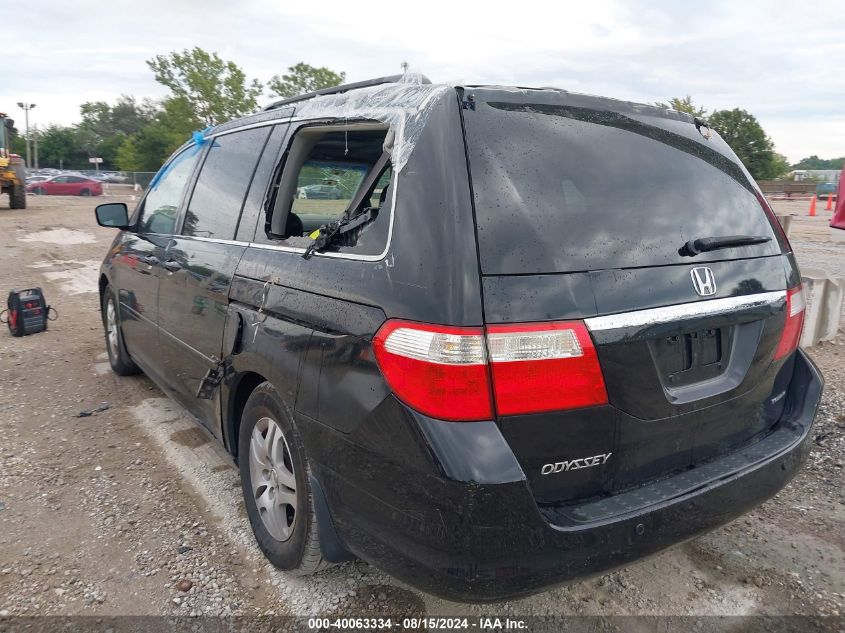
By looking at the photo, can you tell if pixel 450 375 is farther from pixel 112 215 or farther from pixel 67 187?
pixel 67 187

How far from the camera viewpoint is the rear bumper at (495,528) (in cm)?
165

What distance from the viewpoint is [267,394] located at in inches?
93.9

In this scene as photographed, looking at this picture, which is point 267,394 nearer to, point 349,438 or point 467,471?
point 349,438

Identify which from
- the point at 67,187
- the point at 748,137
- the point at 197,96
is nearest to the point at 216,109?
the point at 197,96

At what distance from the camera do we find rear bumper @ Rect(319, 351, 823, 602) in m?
1.65

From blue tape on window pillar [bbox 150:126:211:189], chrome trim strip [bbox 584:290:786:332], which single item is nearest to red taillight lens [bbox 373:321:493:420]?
chrome trim strip [bbox 584:290:786:332]

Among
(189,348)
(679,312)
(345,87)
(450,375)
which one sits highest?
(345,87)

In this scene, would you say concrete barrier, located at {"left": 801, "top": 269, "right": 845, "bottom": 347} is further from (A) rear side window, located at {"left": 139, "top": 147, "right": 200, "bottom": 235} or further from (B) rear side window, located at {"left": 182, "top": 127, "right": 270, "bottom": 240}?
(A) rear side window, located at {"left": 139, "top": 147, "right": 200, "bottom": 235}

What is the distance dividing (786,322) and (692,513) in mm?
879

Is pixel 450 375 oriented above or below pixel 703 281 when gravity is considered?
below

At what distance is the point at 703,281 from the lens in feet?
6.53

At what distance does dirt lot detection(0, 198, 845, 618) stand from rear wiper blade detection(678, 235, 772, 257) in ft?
3.20

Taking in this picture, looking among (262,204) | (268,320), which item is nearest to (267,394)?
(268,320)

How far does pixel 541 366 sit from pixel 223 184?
2117mm
